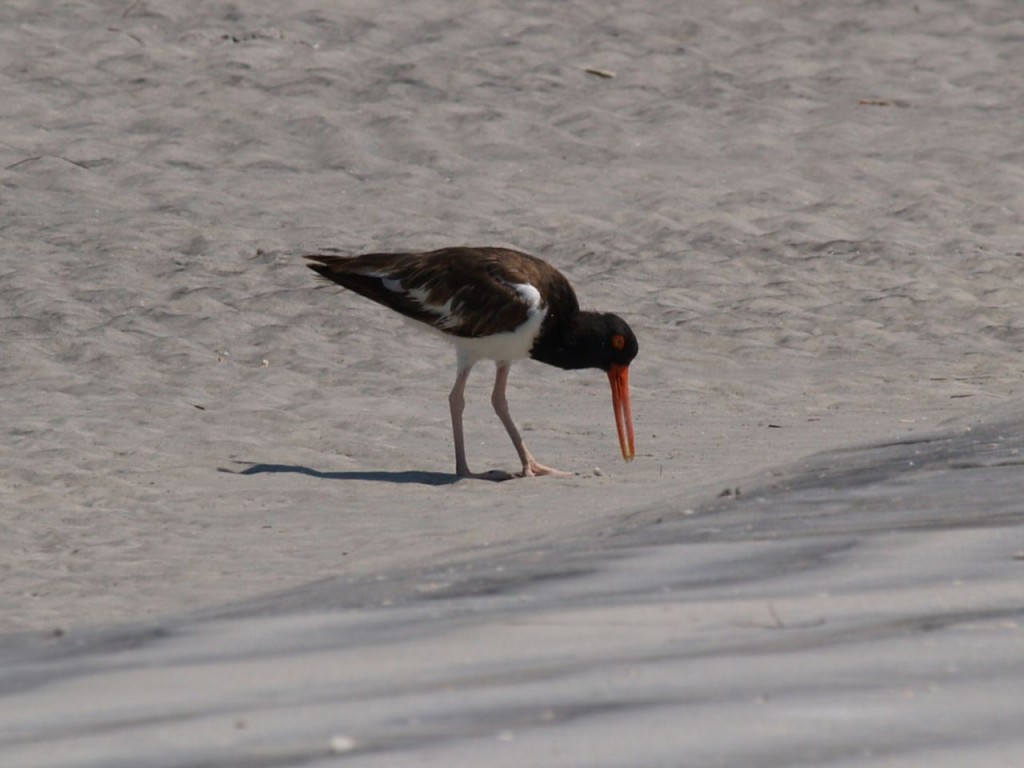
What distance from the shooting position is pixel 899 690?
3.53 m

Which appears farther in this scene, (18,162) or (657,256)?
(18,162)

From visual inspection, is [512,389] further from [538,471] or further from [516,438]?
[538,471]

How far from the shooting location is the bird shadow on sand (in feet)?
28.0

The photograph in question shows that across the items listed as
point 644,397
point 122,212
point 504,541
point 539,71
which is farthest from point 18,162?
point 504,541

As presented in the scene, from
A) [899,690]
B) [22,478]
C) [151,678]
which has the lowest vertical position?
[22,478]

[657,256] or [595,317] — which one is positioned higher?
[595,317]

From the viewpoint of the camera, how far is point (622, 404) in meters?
9.41

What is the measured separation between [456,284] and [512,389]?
1.63m

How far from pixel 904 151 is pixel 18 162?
7204 mm

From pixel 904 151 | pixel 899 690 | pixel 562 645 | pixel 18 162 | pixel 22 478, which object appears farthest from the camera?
pixel 904 151

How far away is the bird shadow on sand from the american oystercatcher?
0.36 meters

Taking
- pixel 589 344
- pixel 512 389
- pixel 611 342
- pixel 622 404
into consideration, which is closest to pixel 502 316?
pixel 589 344

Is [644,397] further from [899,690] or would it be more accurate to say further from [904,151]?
[899,690]

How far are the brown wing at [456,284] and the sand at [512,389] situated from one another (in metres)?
0.69
